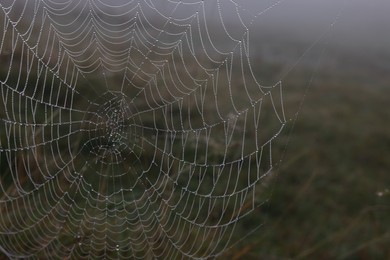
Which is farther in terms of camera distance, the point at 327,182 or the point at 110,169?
the point at 327,182

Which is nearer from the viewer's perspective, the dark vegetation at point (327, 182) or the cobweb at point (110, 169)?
the cobweb at point (110, 169)

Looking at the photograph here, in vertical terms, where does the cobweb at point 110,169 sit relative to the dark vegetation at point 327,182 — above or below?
above

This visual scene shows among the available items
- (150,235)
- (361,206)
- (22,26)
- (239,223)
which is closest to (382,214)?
(361,206)

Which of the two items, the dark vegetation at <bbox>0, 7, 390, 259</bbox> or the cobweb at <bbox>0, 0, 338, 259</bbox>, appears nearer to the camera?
the cobweb at <bbox>0, 0, 338, 259</bbox>

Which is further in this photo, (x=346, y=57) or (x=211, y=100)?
(x=346, y=57)

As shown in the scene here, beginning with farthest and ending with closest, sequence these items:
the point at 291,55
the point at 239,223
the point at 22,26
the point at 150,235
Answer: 1. the point at 291,55
2. the point at 22,26
3. the point at 239,223
4. the point at 150,235

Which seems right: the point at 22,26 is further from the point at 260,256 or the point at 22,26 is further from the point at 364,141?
the point at 364,141

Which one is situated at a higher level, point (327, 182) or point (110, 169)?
point (110, 169)

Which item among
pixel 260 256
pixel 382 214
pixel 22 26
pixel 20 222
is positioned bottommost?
pixel 382 214

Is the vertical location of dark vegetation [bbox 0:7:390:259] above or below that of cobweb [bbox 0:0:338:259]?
below

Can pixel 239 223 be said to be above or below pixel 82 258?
below

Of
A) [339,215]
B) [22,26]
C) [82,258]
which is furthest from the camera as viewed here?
[22,26]
